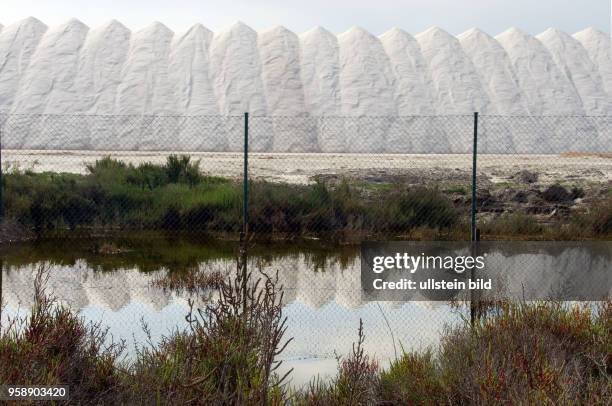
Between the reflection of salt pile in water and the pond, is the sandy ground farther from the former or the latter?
the reflection of salt pile in water

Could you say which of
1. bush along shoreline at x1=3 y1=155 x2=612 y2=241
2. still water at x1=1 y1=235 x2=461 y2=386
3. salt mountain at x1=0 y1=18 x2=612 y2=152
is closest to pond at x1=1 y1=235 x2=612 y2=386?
still water at x1=1 y1=235 x2=461 y2=386

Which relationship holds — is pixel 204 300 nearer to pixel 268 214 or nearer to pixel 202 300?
pixel 202 300

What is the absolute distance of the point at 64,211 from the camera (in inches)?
565

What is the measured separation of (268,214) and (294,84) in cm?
3841

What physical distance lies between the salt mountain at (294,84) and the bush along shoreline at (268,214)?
96.6ft

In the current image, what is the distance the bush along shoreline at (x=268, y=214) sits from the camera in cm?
1377

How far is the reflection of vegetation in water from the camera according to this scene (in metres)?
11.0

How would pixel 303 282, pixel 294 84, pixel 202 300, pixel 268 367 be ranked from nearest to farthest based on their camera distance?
pixel 268 367 < pixel 202 300 < pixel 303 282 < pixel 294 84

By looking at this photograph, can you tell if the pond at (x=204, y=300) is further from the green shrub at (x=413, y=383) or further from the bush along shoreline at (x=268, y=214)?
the bush along shoreline at (x=268, y=214)

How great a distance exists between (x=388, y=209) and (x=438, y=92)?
3966 centimetres

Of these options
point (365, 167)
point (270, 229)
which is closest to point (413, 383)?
point (270, 229)

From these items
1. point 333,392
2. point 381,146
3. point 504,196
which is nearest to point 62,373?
point 333,392

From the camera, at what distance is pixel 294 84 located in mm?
51625

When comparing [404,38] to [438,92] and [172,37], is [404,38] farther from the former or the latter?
[172,37]
